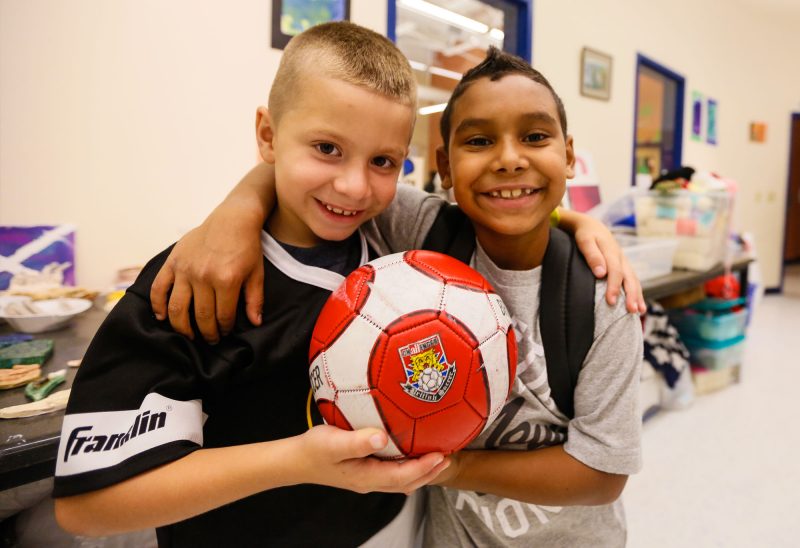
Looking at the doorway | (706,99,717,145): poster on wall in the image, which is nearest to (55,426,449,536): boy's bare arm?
(706,99,717,145): poster on wall

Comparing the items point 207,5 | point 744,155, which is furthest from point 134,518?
point 744,155

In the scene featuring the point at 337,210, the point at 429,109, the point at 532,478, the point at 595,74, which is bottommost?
the point at 532,478

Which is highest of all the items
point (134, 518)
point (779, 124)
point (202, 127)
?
point (779, 124)

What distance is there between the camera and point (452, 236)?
38.9 inches

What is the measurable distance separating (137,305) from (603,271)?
2.60ft

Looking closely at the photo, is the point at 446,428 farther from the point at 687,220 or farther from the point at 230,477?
the point at 687,220

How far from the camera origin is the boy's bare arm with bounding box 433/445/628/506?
32.9 inches

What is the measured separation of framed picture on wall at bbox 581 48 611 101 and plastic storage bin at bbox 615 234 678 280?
4.14 feet

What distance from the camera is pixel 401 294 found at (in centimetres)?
66

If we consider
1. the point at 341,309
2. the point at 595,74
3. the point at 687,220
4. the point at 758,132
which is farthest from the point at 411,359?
the point at 758,132

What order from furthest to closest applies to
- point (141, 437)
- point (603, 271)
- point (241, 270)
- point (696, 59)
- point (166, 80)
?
point (696, 59)
point (166, 80)
point (603, 271)
point (241, 270)
point (141, 437)

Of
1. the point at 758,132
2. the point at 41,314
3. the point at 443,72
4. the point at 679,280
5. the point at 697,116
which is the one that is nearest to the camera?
the point at 41,314

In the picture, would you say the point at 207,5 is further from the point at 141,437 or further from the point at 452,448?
the point at 452,448

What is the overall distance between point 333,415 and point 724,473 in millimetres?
2209
